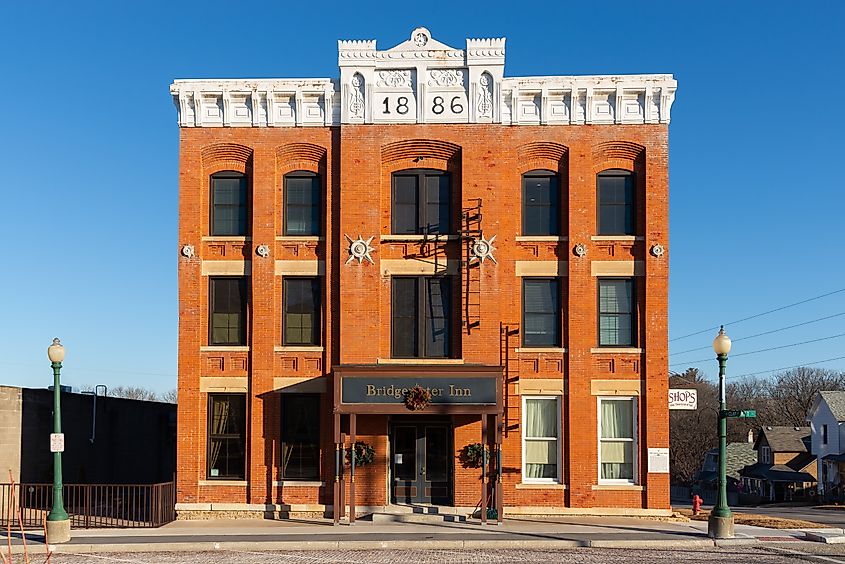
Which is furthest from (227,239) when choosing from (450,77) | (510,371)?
(510,371)

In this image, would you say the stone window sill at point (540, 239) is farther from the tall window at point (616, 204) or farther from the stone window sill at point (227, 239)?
the stone window sill at point (227, 239)

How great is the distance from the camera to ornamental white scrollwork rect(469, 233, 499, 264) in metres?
26.8

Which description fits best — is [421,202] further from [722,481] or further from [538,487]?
[722,481]

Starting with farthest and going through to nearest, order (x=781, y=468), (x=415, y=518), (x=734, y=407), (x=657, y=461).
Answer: (x=734, y=407), (x=781, y=468), (x=657, y=461), (x=415, y=518)

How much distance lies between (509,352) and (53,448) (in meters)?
12.1

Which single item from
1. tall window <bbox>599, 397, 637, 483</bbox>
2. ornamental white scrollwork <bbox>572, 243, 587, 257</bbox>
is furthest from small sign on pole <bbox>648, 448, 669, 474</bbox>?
ornamental white scrollwork <bbox>572, 243, 587, 257</bbox>

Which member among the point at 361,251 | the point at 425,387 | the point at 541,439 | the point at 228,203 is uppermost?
the point at 228,203

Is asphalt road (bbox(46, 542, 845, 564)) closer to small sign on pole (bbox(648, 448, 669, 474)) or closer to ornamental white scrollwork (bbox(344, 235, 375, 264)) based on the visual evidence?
small sign on pole (bbox(648, 448, 669, 474))

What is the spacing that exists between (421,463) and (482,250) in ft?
20.4

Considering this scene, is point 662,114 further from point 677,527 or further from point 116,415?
point 116,415

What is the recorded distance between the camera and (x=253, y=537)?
22984 millimetres

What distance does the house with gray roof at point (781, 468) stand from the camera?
71.4 meters

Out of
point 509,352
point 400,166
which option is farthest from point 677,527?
point 400,166

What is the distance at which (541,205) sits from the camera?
2761 cm
